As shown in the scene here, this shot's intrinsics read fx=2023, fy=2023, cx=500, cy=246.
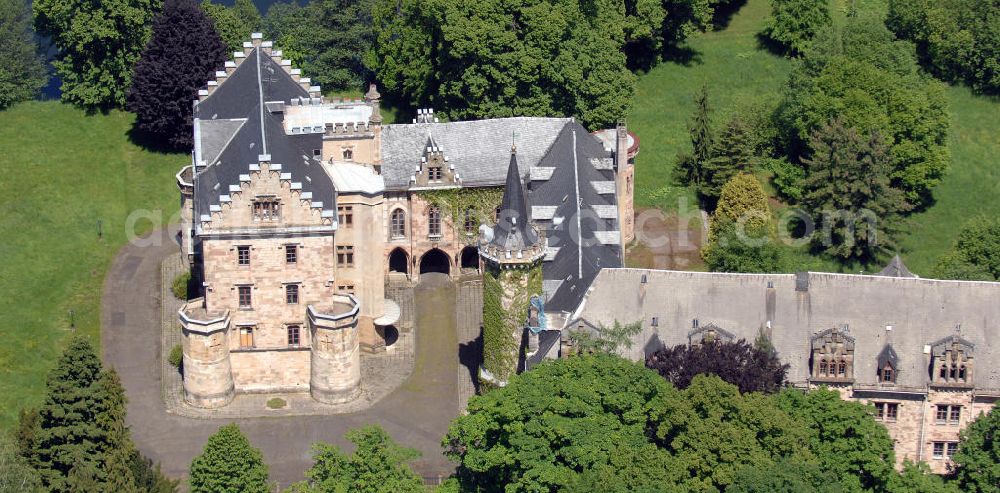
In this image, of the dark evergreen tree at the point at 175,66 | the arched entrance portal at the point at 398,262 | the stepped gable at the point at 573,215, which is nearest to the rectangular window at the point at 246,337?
the arched entrance portal at the point at 398,262

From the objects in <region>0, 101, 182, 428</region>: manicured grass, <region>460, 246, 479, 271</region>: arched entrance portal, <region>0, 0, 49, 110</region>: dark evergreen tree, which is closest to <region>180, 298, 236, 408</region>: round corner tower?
<region>0, 101, 182, 428</region>: manicured grass

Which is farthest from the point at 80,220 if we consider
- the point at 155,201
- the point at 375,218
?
the point at 375,218

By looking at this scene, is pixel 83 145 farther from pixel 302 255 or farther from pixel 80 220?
pixel 302 255

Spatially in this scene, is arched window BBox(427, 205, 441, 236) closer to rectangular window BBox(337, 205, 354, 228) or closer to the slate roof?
rectangular window BBox(337, 205, 354, 228)

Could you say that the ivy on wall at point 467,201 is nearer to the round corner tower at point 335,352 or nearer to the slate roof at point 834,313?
the round corner tower at point 335,352

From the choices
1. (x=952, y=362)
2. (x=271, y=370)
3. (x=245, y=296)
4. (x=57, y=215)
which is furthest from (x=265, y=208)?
(x=952, y=362)

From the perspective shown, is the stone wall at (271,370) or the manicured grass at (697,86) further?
the manicured grass at (697,86)

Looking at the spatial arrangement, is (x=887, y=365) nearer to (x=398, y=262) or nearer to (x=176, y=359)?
(x=398, y=262)
